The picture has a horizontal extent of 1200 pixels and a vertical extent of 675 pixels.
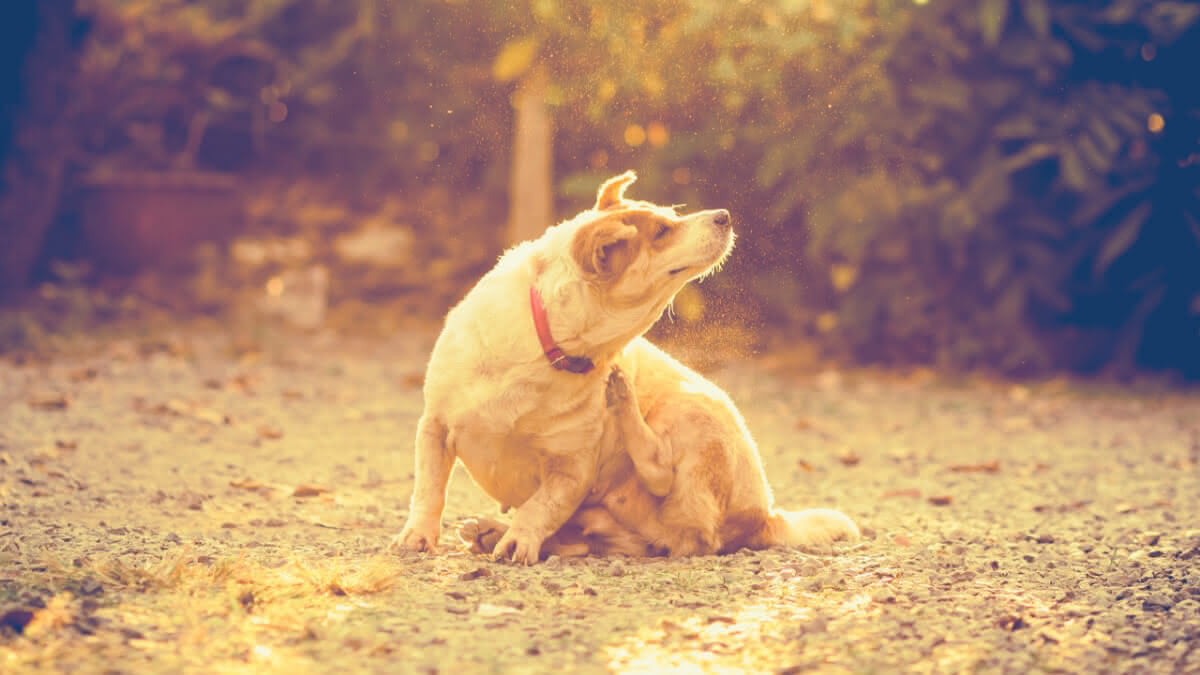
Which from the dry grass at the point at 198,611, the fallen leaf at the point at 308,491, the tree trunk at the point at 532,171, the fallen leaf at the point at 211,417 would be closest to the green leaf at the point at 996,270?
the tree trunk at the point at 532,171

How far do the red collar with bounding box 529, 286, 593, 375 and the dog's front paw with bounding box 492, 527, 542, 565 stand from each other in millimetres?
502

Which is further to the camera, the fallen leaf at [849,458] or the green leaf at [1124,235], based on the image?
the green leaf at [1124,235]

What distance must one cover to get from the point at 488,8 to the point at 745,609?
282 inches

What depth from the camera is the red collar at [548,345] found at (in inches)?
143

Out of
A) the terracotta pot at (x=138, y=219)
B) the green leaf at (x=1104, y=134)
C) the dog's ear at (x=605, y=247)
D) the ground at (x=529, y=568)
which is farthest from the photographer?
the terracotta pot at (x=138, y=219)

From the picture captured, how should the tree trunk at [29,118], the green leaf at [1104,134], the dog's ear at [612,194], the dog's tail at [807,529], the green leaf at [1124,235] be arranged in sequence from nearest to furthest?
the dog's ear at [612,194]
the dog's tail at [807,529]
the green leaf at [1104,134]
the green leaf at [1124,235]
the tree trunk at [29,118]

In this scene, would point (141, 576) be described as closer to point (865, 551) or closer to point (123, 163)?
point (865, 551)

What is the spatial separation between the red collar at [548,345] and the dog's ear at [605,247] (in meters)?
0.17

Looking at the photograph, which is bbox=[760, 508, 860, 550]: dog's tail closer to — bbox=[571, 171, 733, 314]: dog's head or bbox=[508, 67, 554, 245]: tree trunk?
bbox=[571, 171, 733, 314]: dog's head

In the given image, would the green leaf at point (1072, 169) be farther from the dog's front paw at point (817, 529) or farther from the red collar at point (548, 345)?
A: the red collar at point (548, 345)

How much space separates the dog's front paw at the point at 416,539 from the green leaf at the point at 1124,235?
20.1 feet

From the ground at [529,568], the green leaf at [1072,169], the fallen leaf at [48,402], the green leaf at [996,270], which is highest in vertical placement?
the green leaf at [1072,169]

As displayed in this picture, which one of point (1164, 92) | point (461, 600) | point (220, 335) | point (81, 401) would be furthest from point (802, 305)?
point (461, 600)

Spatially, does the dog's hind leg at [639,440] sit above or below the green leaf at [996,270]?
below
